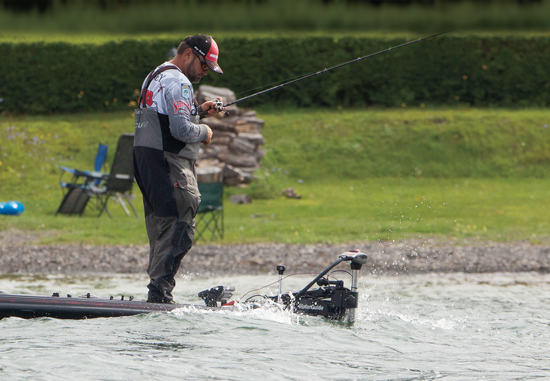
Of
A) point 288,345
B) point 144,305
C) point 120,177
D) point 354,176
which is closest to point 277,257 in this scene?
point 120,177

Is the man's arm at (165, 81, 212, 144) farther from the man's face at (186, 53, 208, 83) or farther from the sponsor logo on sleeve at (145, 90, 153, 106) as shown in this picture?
the man's face at (186, 53, 208, 83)

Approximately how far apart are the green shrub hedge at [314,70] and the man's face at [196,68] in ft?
48.8

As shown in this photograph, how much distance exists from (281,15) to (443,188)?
638 cm

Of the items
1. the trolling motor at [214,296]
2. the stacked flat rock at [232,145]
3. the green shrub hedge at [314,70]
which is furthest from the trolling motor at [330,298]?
the green shrub hedge at [314,70]

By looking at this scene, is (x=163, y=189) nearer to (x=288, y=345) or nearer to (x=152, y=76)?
(x=152, y=76)

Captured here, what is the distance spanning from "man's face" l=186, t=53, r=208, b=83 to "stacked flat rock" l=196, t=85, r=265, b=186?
9.55 m

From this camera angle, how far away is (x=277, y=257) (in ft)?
35.2

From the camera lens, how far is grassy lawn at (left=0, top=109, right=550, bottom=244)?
41.4ft

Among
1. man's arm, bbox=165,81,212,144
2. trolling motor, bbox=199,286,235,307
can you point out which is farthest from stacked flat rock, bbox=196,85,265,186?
man's arm, bbox=165,81,212,144

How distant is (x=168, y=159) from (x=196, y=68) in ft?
2.63

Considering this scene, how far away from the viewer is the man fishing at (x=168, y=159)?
6.17 m

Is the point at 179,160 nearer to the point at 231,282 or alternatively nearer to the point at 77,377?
the point at 77,377

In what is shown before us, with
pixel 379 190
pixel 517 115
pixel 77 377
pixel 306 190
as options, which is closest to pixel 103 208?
pixel 306 190

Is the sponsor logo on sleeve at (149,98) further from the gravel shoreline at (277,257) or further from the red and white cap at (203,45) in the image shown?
the gravel shoreline at (277,257)
